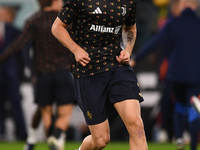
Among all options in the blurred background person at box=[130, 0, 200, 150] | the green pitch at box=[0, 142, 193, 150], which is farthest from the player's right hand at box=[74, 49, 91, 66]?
the green pitch at box=[0, 142, 193, 150]

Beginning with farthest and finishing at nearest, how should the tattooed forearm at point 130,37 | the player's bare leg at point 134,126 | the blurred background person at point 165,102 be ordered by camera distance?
the blurred background person at point 165,102, the tattooed forearm at point 130,37, the player's bare leg at point 134,126

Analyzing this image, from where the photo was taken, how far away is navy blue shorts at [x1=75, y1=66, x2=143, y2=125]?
17.7ft

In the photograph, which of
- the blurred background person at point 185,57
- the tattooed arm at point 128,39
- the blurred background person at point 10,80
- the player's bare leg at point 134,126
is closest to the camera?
the player's bare leg at point 134,126

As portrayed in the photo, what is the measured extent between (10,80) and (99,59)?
592cm

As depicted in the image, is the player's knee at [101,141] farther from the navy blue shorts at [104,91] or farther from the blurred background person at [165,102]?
the blurred background person at [165,102]

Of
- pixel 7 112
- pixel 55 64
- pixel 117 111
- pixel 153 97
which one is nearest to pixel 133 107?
pixel 117 111

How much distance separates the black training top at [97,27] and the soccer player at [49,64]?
204cm

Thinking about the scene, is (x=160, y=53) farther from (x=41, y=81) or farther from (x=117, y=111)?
(x=117, y=111)

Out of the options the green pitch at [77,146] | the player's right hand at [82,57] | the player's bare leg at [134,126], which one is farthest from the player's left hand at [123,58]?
the green pitch at [77,146]

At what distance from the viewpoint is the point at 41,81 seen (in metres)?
7.71

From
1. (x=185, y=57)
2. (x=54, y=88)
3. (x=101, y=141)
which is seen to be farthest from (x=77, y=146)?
(x=101, y=141)

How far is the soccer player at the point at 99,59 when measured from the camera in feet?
17.6

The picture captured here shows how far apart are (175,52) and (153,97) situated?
9.82 ft

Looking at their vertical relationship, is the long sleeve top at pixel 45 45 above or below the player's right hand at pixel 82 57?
below
